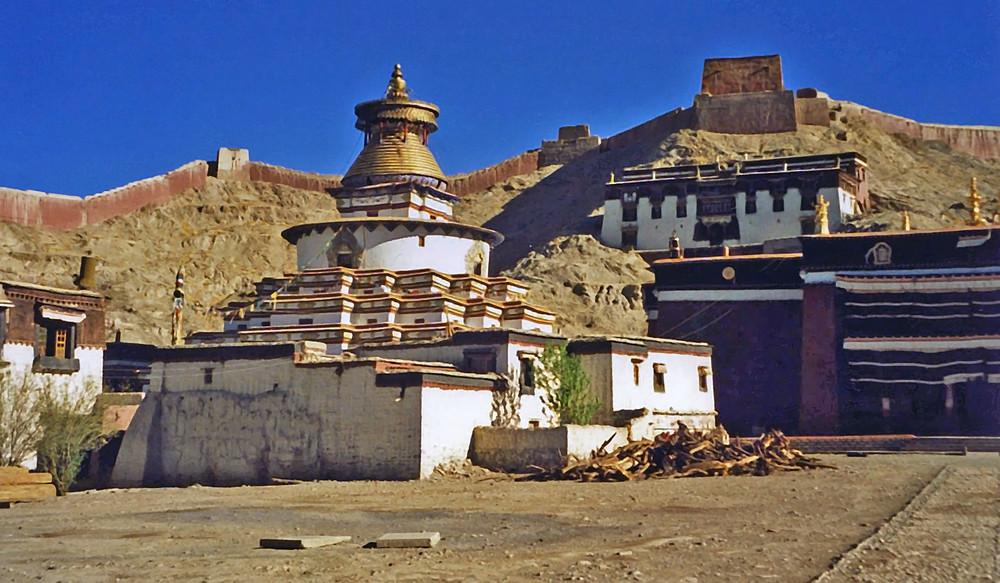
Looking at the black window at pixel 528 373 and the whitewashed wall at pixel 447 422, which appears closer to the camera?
the whitewashed wall at pixel 447 422

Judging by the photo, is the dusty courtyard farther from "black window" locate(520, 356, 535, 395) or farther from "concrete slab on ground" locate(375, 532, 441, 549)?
"black window" locate(520, 356, 535, 395)

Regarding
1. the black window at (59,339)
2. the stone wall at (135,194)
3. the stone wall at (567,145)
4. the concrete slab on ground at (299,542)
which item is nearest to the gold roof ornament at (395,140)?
the black window at (59,339)

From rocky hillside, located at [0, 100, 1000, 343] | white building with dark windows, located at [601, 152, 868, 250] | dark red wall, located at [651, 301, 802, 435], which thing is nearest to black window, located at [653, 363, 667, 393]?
dark red wall, located at [651, 301, 802, 435]

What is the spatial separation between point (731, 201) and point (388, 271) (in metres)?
31.0

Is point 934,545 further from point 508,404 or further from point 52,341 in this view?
point 52,341

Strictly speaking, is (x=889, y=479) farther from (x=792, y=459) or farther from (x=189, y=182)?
(x=189, y=182)

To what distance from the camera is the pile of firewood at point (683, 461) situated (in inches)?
1109

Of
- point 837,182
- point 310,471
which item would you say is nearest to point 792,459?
point 310,471

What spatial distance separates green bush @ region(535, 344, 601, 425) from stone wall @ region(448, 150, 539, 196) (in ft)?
186

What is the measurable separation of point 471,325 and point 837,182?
106 feet

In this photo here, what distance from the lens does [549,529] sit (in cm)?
1920

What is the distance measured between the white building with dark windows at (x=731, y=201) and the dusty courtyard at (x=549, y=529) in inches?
1451

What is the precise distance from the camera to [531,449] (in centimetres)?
3114

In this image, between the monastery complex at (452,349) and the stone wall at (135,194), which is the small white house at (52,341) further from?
the stone wall at (135,194)
